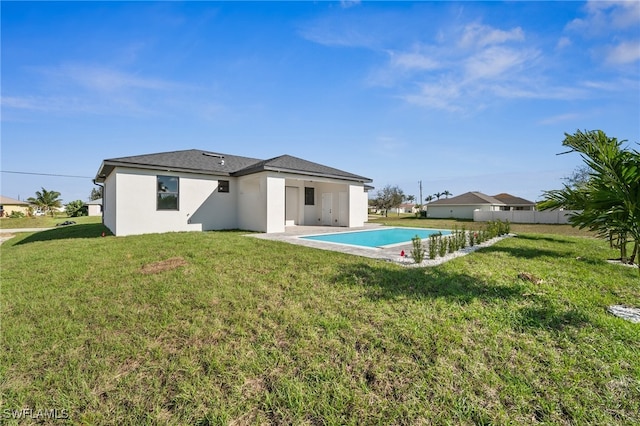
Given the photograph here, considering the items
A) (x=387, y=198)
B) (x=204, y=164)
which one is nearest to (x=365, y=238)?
(x=204, y=164)

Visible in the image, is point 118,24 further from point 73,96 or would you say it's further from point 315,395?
point 315,395

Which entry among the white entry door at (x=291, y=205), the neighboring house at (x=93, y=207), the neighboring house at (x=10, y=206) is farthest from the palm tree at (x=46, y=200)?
the white entry door at (x=291, y=205)

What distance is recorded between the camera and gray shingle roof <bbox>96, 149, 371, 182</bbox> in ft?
42.0

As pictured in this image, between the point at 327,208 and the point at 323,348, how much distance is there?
53.5 ft

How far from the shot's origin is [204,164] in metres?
15.2

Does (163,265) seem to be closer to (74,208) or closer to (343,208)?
(343,208)

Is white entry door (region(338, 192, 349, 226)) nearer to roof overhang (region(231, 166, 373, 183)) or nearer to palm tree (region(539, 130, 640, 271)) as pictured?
roof overhang (region(231, 166, 373, 183))

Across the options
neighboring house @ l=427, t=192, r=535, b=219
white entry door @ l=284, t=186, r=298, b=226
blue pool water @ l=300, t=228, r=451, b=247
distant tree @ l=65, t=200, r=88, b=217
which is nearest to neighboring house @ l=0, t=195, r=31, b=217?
distant tree @ l=65, t=200, r=88, b=217

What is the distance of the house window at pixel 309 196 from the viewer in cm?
1945

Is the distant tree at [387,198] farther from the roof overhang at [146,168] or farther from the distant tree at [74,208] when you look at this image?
the distant tree at [74,208]

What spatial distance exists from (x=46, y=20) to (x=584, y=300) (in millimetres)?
15842

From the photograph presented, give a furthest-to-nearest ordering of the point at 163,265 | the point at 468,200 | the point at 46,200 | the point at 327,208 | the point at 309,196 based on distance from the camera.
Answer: the point at 46,200, the point at 468,200, the point at 309,196, the point at 327,208, the point at 163,265

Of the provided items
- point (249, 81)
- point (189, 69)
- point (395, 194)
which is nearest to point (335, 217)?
point (249, 81)

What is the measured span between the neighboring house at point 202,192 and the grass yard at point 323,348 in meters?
7.43
